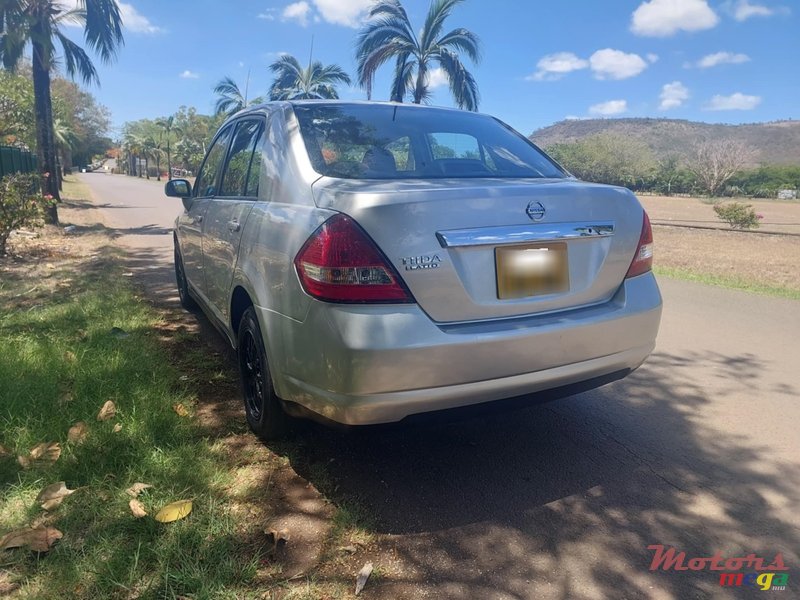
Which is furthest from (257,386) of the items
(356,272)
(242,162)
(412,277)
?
(242,162)

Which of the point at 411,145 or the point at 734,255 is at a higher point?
the point at 411,145

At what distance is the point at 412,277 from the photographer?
7.11ft

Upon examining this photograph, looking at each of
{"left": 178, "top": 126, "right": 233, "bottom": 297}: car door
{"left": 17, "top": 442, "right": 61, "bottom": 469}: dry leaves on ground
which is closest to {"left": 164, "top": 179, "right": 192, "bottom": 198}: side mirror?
{"left": 178, "top": 126, "right": 233, "bottom": 297}: car door

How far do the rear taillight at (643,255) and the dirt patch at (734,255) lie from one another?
6292mm

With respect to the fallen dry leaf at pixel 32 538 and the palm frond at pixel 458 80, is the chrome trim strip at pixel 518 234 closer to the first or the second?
the fallen dry leaf at pixel 32 538

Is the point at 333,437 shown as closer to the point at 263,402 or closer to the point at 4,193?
the point at 263,402

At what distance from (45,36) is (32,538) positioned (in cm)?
1556

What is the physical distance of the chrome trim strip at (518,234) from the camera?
7.28ft

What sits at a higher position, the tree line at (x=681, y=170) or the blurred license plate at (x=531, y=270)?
the tree line at (x=681, y=170)

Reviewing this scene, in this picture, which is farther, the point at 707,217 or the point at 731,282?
the point at 707,217

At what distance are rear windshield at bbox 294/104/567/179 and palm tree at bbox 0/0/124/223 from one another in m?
12.8

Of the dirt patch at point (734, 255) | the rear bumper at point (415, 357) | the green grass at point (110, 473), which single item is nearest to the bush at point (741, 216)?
the dirt patch at point (734, 255)

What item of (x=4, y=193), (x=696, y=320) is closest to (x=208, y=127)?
(x=4, y=193)

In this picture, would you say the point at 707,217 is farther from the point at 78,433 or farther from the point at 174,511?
the point at 174,511
